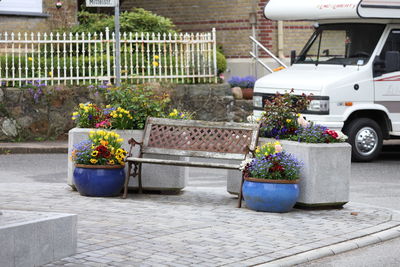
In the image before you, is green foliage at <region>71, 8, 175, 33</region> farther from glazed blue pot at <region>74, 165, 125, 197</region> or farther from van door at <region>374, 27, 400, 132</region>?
glazed blue pot at <region>74, 165, 125, 197</region>

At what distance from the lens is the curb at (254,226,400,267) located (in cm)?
820

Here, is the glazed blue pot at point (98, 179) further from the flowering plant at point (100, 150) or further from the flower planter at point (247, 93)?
the flower planter at point (247, 93)

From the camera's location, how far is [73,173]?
1151cm

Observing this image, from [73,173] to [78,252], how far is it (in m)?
3.40

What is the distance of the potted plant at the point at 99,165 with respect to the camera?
37.0 ft

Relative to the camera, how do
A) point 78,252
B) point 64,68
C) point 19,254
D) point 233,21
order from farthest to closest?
point 233,21, point 64,68, point 78,252, point 19,254

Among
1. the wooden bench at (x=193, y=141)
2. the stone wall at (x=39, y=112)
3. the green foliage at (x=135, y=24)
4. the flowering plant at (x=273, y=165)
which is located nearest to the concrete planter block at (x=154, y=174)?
the wooden bench at (x=193, y=141)

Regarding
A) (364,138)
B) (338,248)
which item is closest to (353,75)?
(364,138)

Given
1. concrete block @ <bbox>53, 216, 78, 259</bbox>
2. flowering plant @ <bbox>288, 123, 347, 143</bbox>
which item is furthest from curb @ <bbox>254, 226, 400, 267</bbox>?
concrete block @ <bbox>53, 216, 78, 259</bbox>

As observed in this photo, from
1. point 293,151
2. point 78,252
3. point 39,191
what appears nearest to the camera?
point 78,252

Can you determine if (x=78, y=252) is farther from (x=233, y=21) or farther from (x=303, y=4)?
(x=233, y=21)

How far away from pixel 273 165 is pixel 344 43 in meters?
7.04

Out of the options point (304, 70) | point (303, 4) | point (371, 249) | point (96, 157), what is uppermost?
point (303, 4)

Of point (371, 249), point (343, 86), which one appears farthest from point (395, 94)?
point (371, 249)
